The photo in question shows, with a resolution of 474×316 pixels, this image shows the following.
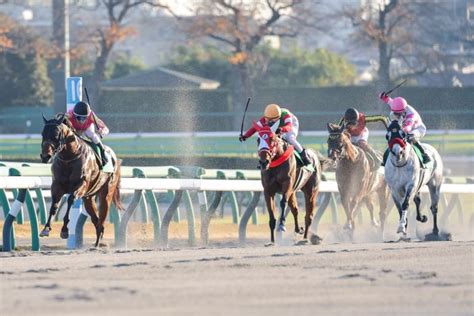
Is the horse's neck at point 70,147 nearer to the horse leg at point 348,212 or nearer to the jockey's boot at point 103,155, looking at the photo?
the jockey's boot at point 103,155

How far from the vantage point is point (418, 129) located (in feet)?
52.5

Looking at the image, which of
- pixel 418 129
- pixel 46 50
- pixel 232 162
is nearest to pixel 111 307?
pixel 418 129

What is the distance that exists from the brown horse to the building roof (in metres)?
34.4

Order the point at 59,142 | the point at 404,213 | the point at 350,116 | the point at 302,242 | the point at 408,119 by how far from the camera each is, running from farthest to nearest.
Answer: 1. the point at 350,116
2. the point at 408,119
3. the point at 404,213
4. the point at 302,242
5. the point at 59,142

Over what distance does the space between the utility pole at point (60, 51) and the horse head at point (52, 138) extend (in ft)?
76.4

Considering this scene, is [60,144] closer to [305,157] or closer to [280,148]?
[280,148]

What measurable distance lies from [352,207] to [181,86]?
31.1m

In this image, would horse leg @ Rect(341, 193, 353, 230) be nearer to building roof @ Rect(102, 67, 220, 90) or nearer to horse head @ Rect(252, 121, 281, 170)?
horse head @ Rect(252, 121, 281, 170)

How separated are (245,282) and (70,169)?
4634mm

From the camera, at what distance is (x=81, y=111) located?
14414 millimetres

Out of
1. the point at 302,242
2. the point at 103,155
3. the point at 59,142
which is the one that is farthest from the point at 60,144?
the point at 302,242

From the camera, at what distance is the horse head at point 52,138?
1330cm

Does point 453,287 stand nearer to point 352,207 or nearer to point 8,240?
point 8,240

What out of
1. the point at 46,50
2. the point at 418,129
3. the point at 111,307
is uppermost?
the point at 46,50
